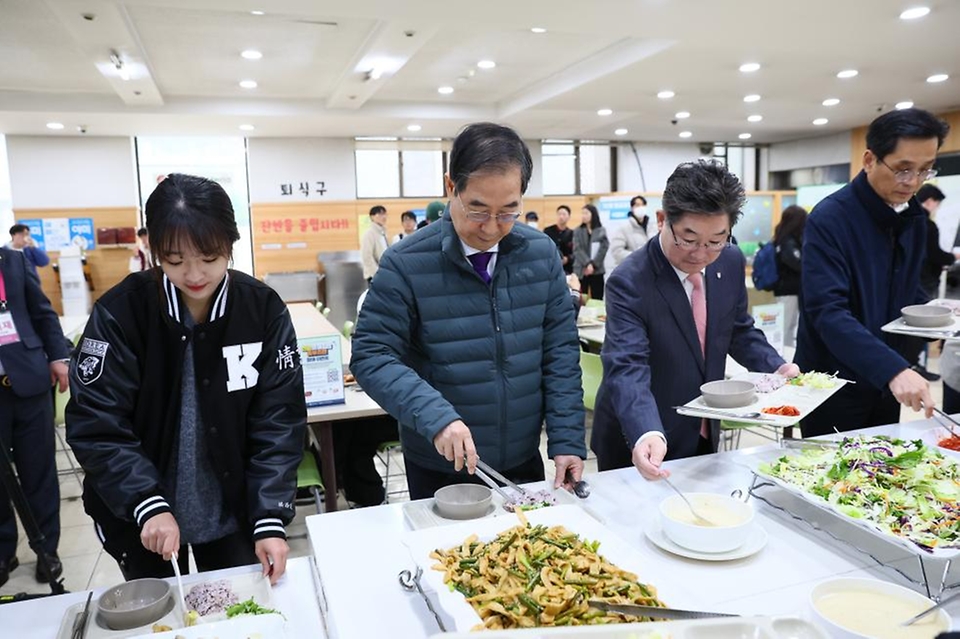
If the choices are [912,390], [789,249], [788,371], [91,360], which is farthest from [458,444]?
[789,249]

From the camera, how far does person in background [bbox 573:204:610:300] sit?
797cm

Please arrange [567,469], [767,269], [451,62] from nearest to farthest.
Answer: [567,469] → [767,269] → [451,62]

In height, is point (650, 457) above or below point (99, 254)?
below

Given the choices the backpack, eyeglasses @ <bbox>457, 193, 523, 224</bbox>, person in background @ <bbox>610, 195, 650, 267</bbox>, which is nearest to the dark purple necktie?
eyeglasses @ <bbox>457, 193, 523, 224</bbox>

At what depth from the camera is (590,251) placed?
8117mm

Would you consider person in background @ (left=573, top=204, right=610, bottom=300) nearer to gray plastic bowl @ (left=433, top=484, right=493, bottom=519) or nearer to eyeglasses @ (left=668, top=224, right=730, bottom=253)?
eyeglasses @ (left=668, top=224, right=730, bottom=253)

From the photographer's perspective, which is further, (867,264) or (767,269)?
(767,269)

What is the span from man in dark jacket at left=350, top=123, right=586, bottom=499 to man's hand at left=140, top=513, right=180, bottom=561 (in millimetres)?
461

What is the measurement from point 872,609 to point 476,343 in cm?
88

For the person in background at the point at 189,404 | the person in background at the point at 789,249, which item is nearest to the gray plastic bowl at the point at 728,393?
the person in background at the point at 189,404

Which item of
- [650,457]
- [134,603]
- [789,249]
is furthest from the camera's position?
[789,249]

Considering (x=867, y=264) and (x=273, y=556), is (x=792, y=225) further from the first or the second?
(x=273, y=556)

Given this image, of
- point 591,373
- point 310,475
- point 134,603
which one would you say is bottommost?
A: point 310,475

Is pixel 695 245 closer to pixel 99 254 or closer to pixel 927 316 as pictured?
pixel 927 316
